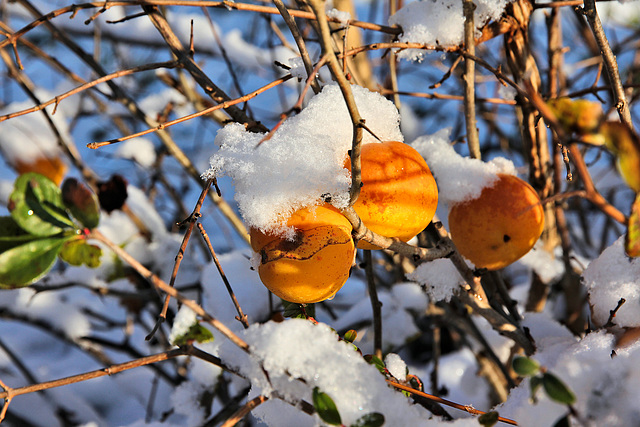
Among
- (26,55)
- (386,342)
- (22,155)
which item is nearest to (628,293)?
(386,342)

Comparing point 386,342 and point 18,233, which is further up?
point 18,233

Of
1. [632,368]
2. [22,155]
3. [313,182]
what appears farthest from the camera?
[22,155]

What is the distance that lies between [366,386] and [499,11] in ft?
1.84

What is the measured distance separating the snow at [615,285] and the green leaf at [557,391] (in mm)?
356

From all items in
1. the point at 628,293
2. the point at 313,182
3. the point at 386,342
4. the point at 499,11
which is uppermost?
the point at 499,11

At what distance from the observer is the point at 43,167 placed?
4.42 ft

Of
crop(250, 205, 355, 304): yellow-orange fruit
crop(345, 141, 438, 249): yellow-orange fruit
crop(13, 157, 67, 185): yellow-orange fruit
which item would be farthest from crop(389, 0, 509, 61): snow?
crop(13, 157, 67, 185): yellow-orange fruit

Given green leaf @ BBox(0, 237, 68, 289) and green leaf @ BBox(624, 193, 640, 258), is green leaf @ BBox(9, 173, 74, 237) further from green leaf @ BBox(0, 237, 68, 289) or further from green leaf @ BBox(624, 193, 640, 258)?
green leaf @ BBox(624, 193, 640, 258)

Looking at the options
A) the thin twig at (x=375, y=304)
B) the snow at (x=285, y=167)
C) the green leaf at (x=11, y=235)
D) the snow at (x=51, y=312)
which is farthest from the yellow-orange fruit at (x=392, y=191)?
the snow at (x=51, y=312)

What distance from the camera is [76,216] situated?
1.50ft

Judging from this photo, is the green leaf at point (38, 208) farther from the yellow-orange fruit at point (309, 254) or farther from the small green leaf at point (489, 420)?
the small green leaf at point (489, 420)

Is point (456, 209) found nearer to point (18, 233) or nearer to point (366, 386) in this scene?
point (366, 386)

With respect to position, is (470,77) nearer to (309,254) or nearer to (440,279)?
(440,279)

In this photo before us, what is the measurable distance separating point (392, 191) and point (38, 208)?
0.38m
